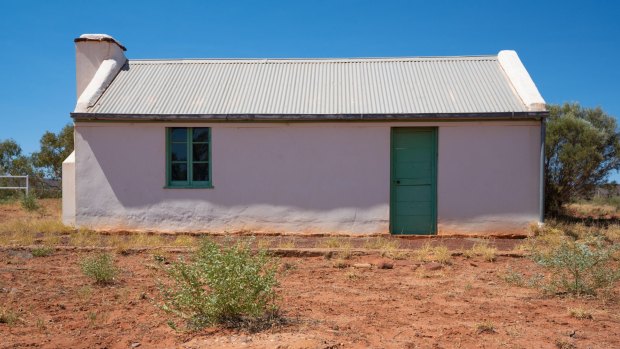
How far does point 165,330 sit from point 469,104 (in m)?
8.49

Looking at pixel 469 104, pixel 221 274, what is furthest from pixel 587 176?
pixel 221 274

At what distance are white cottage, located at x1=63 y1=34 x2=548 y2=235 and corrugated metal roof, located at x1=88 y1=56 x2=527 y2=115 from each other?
6 centimetres

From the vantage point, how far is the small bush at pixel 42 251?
8.99m

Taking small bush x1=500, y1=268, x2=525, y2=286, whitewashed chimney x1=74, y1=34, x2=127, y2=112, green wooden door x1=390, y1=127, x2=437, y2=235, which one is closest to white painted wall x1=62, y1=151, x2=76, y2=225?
whitewashed chimney x1=74, y1=34, x2=127, y2=112

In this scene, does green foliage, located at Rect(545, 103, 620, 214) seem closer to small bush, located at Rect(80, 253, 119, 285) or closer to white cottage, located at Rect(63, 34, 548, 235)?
white cottage, located at Rect(63, 34, 548, 235)

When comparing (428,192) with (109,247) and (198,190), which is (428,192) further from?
(109,247)

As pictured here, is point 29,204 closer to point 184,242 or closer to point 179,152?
point 179,152

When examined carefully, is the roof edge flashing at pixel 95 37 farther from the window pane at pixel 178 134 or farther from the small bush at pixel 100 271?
the small bush at pixel 100 271

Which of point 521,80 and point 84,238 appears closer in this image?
point 84,238

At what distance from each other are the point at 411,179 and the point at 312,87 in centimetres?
315

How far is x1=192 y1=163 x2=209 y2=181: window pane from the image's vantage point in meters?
→ 11.7

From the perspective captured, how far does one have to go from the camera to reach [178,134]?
11.8 m

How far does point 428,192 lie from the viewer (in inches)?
449

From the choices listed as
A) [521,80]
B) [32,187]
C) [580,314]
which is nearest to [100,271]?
[580,314]
